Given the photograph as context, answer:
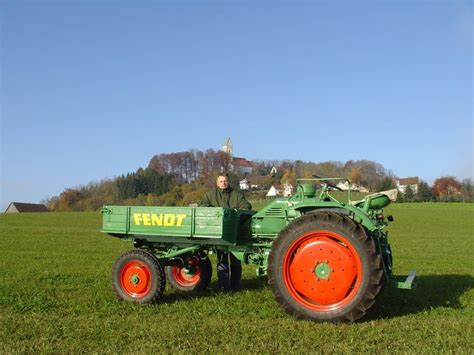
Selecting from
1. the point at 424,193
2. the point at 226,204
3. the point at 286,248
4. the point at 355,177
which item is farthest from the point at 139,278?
the point at 424,193

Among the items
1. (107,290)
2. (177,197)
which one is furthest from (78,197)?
(107,290)

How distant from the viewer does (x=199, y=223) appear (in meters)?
6.86

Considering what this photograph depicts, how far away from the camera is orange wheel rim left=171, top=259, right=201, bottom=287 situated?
823 centimetres

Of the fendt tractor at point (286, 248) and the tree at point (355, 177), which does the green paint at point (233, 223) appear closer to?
the fendt tractor at point (286, 248)

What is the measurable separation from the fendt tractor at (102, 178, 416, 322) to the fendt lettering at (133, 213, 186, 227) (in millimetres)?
14

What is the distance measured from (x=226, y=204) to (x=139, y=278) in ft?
6.42

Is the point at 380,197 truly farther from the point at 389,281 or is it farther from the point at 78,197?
the point at 78,197

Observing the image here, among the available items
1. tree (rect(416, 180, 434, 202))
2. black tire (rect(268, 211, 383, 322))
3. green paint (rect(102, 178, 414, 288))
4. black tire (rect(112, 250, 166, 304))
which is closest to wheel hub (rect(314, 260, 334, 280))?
black tire (rect(268, 211, 383, 322))

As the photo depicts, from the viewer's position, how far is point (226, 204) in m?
8.24

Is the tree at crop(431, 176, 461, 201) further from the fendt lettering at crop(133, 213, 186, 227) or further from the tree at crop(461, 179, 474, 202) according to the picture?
the fendt lettering at crop(133, 213, 186, 227)

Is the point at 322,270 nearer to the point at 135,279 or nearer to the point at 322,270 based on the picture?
the point at 322,270

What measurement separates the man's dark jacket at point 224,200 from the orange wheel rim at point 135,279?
5.20ft

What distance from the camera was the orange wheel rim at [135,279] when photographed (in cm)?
708

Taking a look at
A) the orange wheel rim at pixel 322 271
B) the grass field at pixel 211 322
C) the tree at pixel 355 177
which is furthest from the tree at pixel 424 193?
the orange wheel rim at pixel 322 271
